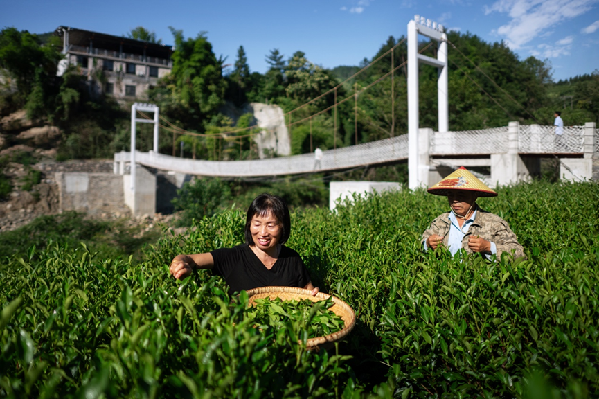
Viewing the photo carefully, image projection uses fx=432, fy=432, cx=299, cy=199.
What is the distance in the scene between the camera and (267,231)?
90.7 inches

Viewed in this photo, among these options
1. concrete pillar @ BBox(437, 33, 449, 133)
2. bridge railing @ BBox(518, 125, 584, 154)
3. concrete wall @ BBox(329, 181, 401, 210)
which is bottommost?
concrete wall @ BBox(329, 181, 401, 210)

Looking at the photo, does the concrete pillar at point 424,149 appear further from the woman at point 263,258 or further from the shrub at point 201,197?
the woman at point 263,258

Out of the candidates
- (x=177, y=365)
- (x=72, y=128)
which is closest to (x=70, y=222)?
(x=72, y=128)

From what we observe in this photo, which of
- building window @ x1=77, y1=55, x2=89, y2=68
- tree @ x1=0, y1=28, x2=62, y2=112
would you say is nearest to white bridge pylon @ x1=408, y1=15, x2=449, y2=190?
tree @ x1=0, y1=28, x2=62, y2=112

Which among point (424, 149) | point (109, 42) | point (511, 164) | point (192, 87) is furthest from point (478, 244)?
point (109, 42)

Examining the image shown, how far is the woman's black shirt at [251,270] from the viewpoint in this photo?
2.27m

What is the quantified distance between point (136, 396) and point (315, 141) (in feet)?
97.7

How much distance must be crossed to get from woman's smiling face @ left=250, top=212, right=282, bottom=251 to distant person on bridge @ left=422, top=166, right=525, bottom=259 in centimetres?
99

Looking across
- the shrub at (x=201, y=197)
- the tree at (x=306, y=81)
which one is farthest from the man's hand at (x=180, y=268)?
the tree at (x=306, y=81)

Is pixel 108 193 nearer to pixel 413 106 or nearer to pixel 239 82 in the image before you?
pixel 239 82

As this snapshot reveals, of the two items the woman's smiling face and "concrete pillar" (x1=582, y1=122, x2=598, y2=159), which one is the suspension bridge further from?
the woman's smiling face

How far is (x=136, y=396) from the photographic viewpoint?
0.93 metres

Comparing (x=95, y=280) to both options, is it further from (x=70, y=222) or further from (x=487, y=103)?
(x=487, y=103)

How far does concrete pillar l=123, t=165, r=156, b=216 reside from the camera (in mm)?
26297
